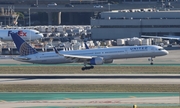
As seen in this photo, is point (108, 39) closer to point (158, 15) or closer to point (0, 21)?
point (158, 15)

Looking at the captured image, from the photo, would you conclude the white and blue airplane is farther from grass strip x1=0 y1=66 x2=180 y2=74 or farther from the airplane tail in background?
grass strip x1=0 y1=66 x2=180 y2=74

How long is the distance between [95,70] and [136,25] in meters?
61.9

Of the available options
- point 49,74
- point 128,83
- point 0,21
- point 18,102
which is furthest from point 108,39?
point 18,102

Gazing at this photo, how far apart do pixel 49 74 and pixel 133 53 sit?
44.4 feet

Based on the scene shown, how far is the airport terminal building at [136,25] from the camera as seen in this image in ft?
435

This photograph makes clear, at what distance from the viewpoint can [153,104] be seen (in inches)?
1886

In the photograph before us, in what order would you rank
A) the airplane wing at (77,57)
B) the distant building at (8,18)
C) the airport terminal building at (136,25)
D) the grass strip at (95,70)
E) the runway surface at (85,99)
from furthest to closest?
the distant building at (8,18) → the airport terminal building at (136,25) → the airplane wing at (77,57) → the grass strip at (95,70) → the runway surface at (85,99)

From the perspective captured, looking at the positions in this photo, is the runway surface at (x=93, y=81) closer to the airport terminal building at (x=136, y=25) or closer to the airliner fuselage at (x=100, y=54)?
the airliner fuselage at (x=100, y=54)

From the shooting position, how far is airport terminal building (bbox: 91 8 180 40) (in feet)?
435

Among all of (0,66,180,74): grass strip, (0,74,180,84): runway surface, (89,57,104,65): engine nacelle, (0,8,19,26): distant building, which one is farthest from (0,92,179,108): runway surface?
(0,8,19,26): distant building

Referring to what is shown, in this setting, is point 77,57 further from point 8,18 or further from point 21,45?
point 8,18

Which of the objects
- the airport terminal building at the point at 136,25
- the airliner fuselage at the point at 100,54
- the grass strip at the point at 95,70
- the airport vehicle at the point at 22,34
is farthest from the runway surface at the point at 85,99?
the airport terminal building at the point at 136,25

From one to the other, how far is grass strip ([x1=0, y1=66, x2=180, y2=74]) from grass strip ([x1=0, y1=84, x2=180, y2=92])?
39.7 ft

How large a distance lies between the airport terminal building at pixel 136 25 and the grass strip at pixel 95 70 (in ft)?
187
